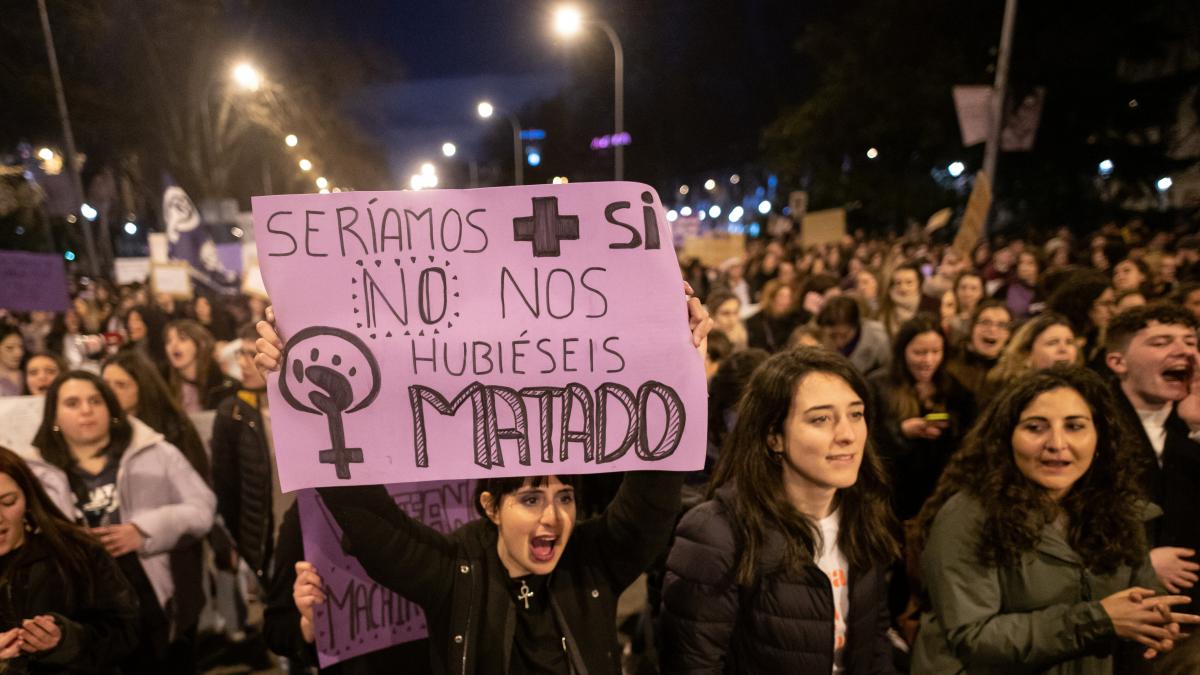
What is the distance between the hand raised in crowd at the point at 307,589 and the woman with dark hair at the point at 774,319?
5.13 metres

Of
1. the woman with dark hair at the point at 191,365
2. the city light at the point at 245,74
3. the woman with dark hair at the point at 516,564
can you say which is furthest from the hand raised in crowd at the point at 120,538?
the city light at the point at 245,74

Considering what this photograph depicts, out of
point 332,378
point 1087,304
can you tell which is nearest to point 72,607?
point 332,378

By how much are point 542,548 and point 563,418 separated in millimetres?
369

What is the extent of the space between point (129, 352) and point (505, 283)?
9.79 feet

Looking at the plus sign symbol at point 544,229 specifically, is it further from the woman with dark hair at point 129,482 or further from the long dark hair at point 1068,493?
the woman with dark hair at point 129,482

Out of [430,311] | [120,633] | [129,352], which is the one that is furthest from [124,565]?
[430,311]

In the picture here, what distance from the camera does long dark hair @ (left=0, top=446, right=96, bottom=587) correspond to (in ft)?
7.88

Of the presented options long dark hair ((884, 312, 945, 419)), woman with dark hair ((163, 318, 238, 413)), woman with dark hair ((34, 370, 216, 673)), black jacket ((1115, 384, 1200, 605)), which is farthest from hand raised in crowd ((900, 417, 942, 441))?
woman with dark hair ((163, 318, 238, 413))

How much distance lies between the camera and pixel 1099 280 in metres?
4.92

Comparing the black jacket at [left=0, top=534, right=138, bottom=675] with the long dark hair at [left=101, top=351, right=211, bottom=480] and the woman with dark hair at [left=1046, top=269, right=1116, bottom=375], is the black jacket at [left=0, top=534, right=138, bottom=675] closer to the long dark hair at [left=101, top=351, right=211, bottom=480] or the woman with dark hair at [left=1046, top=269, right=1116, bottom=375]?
the long dark hair at [left=101, top=351, right=211, bottom=480]

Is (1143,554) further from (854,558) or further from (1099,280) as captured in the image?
(1099,280)

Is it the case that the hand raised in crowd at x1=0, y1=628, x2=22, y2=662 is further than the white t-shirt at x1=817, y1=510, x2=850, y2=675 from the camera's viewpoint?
No

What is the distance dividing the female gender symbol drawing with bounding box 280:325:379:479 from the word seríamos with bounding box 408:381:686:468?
0.13m

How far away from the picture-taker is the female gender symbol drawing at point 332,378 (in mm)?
1971
